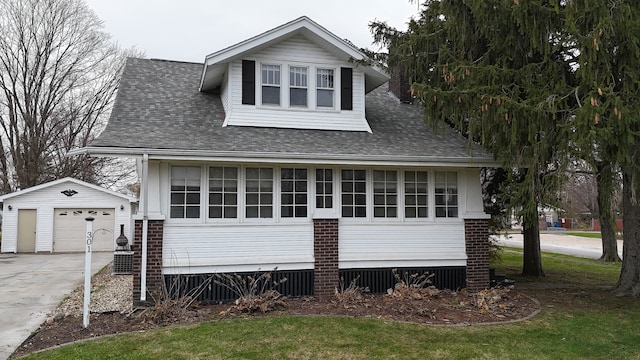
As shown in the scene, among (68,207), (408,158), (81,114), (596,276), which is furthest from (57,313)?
(81,114)

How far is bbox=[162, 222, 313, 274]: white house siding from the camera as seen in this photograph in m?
8.92

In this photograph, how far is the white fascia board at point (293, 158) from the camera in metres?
8.17

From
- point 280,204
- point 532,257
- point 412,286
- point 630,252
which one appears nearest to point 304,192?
point 280,204

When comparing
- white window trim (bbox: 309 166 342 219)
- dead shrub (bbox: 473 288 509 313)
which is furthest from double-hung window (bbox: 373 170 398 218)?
dead shrub (bbox: 473 288 509 313)

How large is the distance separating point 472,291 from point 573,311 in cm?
197

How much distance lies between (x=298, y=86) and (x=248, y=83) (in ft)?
3.49

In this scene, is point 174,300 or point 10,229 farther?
point 10,229

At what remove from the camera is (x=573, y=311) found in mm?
8742

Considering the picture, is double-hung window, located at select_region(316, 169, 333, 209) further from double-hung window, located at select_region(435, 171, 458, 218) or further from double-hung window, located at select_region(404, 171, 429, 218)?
double-hung window, located at select_region(435, 171, 458, 218)

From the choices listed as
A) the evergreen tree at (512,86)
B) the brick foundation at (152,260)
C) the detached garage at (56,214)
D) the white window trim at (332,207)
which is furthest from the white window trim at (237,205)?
the detached garage at (56,214)

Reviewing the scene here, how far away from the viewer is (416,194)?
10258 millimetres

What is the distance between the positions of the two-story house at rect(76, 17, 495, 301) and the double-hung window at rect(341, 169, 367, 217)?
0.02 metres

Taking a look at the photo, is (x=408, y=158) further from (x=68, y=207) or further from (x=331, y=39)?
(x=68, y=207)

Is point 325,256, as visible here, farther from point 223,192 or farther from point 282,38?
point 282,38
